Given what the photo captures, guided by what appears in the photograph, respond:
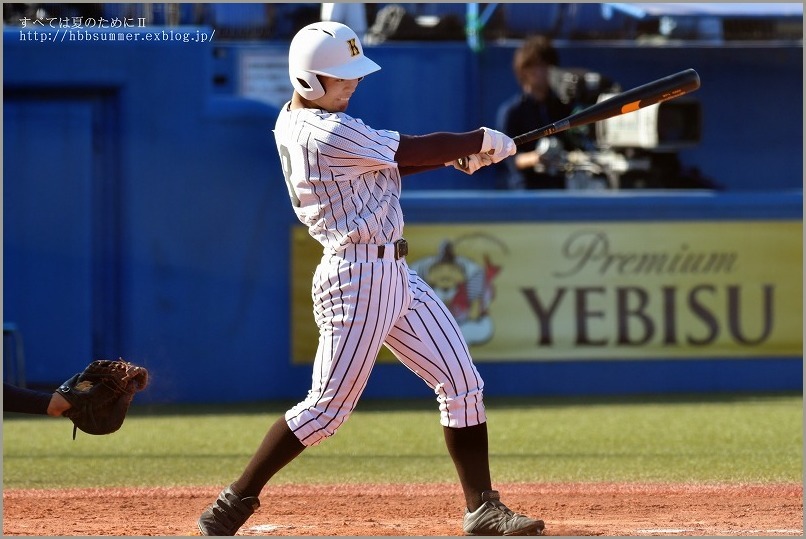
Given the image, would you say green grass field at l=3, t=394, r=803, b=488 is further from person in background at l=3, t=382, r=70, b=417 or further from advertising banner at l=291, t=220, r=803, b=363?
person in background at l=3, t=382, r=70, b=417

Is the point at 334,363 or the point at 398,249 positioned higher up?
the point at 398,249

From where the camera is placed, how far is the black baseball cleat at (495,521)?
459cm

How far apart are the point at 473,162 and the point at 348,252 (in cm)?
58

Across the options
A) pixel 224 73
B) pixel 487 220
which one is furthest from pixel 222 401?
pixel 224 73

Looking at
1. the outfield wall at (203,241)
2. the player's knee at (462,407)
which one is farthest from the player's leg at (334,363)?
the outfield wall at (203,241)

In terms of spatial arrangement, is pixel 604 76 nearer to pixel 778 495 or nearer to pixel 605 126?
pixel 605 126

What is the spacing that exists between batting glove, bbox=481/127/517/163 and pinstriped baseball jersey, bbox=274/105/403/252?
31cm

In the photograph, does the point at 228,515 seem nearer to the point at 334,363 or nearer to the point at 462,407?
the point at 334,363

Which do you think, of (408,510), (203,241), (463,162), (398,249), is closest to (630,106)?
(463,162)

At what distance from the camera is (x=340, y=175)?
4.52 m

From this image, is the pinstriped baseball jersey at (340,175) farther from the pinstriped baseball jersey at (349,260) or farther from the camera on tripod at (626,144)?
the camera on tripod at (626,144)

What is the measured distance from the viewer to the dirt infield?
16.3ft

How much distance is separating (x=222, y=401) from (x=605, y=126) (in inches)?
151

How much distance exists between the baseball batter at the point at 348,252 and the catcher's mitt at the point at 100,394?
1.63 ft
